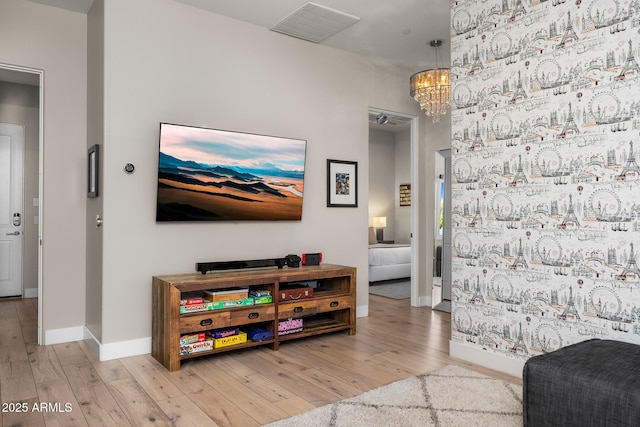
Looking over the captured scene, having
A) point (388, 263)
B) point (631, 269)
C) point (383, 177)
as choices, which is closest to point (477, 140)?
point (631, 269)

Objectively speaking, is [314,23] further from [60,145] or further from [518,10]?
[60,145]

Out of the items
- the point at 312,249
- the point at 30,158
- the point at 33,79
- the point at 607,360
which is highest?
the point at 33,79

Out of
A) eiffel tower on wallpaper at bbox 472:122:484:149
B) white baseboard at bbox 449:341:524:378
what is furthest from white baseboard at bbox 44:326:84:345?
eiffel tower on wallpaper at bbox 472:122:484:149

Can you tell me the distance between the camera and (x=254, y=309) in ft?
11.6

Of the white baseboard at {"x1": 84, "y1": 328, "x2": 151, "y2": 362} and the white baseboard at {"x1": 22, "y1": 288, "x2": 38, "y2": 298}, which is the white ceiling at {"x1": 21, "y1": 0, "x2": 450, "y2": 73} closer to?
the white baseboard at {"x1": 84, "y1": 328, "x2": 151, "y2": 362}

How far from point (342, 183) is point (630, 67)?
108 inches

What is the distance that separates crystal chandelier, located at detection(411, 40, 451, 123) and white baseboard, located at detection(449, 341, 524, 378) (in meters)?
2.17

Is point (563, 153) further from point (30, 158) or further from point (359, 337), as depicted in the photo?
point (30, 158)

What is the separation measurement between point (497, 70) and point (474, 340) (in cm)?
198

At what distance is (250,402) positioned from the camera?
2.60 m

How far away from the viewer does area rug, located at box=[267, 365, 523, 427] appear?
2328 millimetres

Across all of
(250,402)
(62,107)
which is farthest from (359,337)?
(62,107)

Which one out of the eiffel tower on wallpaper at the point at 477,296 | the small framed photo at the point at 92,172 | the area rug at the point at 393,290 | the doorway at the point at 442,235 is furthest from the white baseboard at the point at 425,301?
the small framed photo at the point at 92,172

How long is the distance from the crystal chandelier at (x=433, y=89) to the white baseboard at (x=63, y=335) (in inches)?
149
